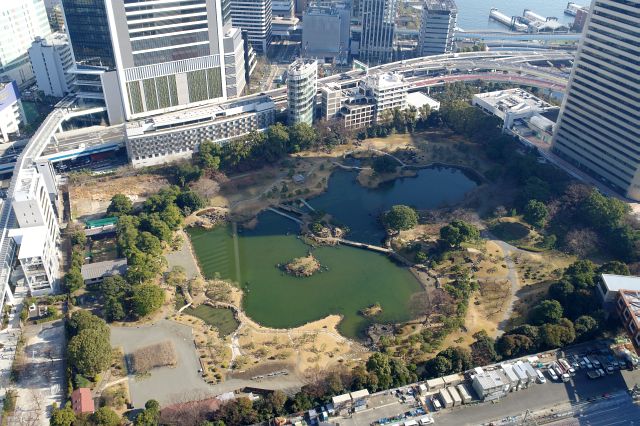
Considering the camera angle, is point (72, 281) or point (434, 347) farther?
point (72, 281)

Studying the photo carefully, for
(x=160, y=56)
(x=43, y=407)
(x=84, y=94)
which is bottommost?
(x=43, y=407)

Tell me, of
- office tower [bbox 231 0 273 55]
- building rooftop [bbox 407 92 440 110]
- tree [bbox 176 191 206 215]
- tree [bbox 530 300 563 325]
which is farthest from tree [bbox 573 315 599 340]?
office tower [bbox 231 0 273 55]

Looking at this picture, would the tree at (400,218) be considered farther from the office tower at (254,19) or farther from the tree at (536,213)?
the office tower at (254,19)

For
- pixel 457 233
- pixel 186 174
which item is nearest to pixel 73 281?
pixel 186 174

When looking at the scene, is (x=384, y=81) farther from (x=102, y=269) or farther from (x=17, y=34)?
(x=17, y=34)

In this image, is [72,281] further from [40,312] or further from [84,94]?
[84,94]

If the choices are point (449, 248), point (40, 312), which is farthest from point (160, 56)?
point (449, 248)
